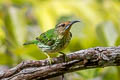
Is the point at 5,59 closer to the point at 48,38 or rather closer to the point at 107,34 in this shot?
the point at 48,38

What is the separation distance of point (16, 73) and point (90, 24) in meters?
0.78

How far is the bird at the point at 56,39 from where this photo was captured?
1789 mm

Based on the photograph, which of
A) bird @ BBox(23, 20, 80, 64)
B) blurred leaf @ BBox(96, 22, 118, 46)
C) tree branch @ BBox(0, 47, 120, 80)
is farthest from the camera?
blurred leaf @ BBox(96, 22, 118, 46)

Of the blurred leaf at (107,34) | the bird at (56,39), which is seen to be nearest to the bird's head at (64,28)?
the bird at (56,39)

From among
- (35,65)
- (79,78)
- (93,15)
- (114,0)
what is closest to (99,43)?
(79,78)

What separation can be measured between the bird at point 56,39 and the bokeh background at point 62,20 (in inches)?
2.7

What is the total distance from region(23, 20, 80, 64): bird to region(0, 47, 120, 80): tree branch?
16 cm

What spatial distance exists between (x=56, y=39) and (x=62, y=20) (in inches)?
5.5

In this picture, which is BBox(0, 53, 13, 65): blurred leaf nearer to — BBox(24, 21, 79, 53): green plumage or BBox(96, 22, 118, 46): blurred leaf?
BBox(24, 21, 79, 53): green plumage

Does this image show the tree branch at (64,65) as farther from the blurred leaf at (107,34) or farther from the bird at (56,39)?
the blurred leaf at (107,34)

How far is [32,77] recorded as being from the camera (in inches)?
62.7

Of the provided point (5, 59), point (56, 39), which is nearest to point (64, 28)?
point (56, 39)

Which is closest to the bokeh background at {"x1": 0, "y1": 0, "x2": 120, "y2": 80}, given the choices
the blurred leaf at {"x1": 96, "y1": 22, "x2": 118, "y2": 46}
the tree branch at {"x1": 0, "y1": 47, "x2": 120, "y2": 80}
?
the blurred leaf at {"x1": 96, "y1": 22, "x2": 118, "y2": 46}

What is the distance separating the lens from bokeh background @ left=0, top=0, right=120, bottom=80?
77.9 inches
